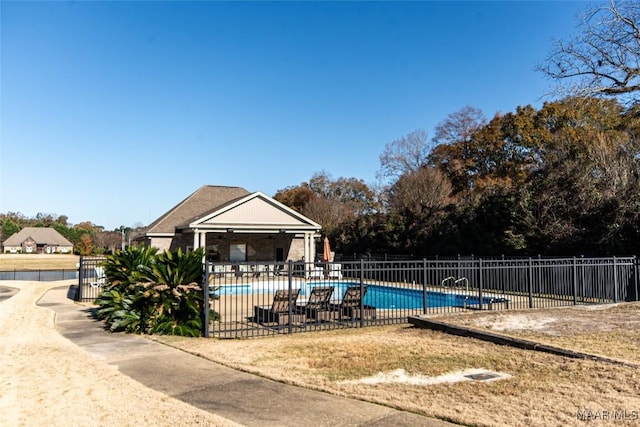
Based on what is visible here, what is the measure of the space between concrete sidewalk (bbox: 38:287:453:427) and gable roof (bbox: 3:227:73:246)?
4200 inches

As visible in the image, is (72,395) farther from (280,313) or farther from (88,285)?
(88,285)

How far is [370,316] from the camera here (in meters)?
12.8

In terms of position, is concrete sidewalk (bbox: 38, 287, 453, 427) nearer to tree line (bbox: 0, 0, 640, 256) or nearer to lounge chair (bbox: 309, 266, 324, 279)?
lounge chair (bbox: 309, 266, 324, 279)

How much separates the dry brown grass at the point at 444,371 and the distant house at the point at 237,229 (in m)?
21.9

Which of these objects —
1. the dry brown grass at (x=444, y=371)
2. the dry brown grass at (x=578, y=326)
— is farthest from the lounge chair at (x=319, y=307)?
the dry brown grass at (x=578, y=326)

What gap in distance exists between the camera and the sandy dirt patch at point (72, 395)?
5016 millimetres

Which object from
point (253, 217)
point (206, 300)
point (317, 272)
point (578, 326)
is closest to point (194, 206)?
point (253, 217)

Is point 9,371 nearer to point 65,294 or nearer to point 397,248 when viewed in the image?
point 65,294

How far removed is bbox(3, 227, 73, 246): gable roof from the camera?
101000 mm

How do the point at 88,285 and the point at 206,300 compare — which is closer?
the point at 206,300

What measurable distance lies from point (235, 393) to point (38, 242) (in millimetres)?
112408

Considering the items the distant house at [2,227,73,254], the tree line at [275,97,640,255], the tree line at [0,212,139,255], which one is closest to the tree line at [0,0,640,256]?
the tree line at [275,97,640,255]

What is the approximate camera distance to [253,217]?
3303 centimetres

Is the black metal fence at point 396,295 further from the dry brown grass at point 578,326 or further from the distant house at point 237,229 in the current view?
the distant house at point 237,229
